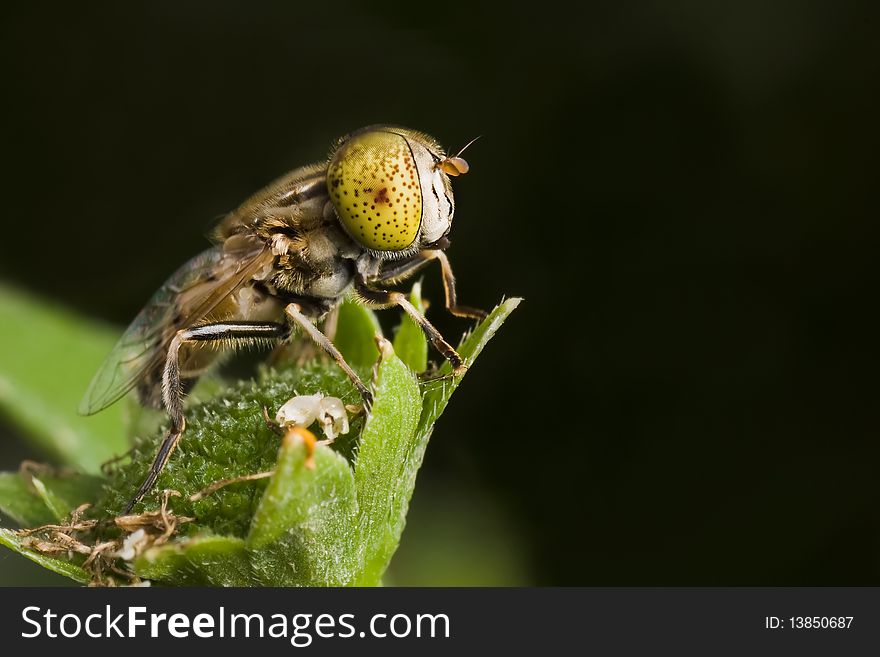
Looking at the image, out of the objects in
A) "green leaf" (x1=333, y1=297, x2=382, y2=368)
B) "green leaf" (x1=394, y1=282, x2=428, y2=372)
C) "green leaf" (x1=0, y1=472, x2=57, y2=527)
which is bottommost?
"green leaf" (x1=0, y1=472, x2=57, y2=527)

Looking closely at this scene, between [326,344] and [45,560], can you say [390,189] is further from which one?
[45,560]

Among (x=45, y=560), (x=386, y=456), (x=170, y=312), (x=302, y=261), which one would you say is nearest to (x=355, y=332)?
(x=302, y=261)

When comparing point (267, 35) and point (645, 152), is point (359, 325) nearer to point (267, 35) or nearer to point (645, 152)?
point (645, 152)

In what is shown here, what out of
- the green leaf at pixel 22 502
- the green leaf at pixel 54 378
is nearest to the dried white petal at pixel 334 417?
the green leaf at pixel 22 502

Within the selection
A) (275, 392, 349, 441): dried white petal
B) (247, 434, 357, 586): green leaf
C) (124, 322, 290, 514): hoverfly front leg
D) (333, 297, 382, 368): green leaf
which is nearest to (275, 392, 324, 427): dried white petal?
(275, 392, 349, 441): dried white petal

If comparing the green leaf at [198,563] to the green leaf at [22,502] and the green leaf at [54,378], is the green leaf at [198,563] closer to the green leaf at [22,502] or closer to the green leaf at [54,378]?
the green leaf at [22,502]

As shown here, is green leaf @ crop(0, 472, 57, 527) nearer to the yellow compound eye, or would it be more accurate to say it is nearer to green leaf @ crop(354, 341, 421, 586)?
green leaf @ crop(354, 341, 421, 586)

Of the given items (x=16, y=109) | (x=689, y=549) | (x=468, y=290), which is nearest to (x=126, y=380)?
(x=468, y=290)

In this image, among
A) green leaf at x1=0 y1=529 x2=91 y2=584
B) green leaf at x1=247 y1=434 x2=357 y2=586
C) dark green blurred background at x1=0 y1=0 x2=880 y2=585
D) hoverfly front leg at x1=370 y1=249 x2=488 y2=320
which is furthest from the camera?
dark green blurred background at x1=0 y1=0 x2=880 y2=585
